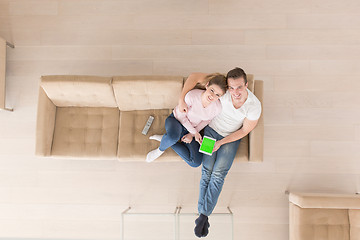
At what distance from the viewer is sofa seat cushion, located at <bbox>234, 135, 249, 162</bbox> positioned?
2.47 metres

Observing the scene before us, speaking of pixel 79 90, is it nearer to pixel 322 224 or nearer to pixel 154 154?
pixel 154 154

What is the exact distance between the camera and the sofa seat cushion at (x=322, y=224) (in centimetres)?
246

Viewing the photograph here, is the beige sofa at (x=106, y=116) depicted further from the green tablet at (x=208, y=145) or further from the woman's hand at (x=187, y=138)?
the green tablet at (x=208, y=145)

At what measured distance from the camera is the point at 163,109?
8.64ft

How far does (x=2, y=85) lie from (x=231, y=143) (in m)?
2.48

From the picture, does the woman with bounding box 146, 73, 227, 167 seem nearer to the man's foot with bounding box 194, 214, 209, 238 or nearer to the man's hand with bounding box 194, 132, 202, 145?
the man's hand with bounding box 194, 132, 202, 145

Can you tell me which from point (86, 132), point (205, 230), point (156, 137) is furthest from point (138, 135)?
point (205, 230)

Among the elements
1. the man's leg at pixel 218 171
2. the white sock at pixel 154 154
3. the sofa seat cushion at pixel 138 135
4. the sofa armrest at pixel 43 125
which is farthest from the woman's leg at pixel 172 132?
the sofa armrest at pixel 43 125

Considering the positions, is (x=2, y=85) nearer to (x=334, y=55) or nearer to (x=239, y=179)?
(x=239, y=179)

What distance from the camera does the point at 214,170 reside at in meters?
2.44

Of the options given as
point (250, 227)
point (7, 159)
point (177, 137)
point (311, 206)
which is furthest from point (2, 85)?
point (311, 206)

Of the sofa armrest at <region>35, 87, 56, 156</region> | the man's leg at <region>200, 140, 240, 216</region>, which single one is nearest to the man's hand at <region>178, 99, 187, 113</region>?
the man's leg at <region>200, 140, 240, 216</region>

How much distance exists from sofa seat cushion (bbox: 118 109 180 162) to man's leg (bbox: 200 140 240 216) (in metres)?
0.39

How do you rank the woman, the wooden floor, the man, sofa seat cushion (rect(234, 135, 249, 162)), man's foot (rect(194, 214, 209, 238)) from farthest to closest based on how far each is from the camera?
the wooden floor < sofa seat cushion (rect(234, 135, 249, 162)) < man's foot (rect(194, 214, 209, 238)) < the woman < the man
